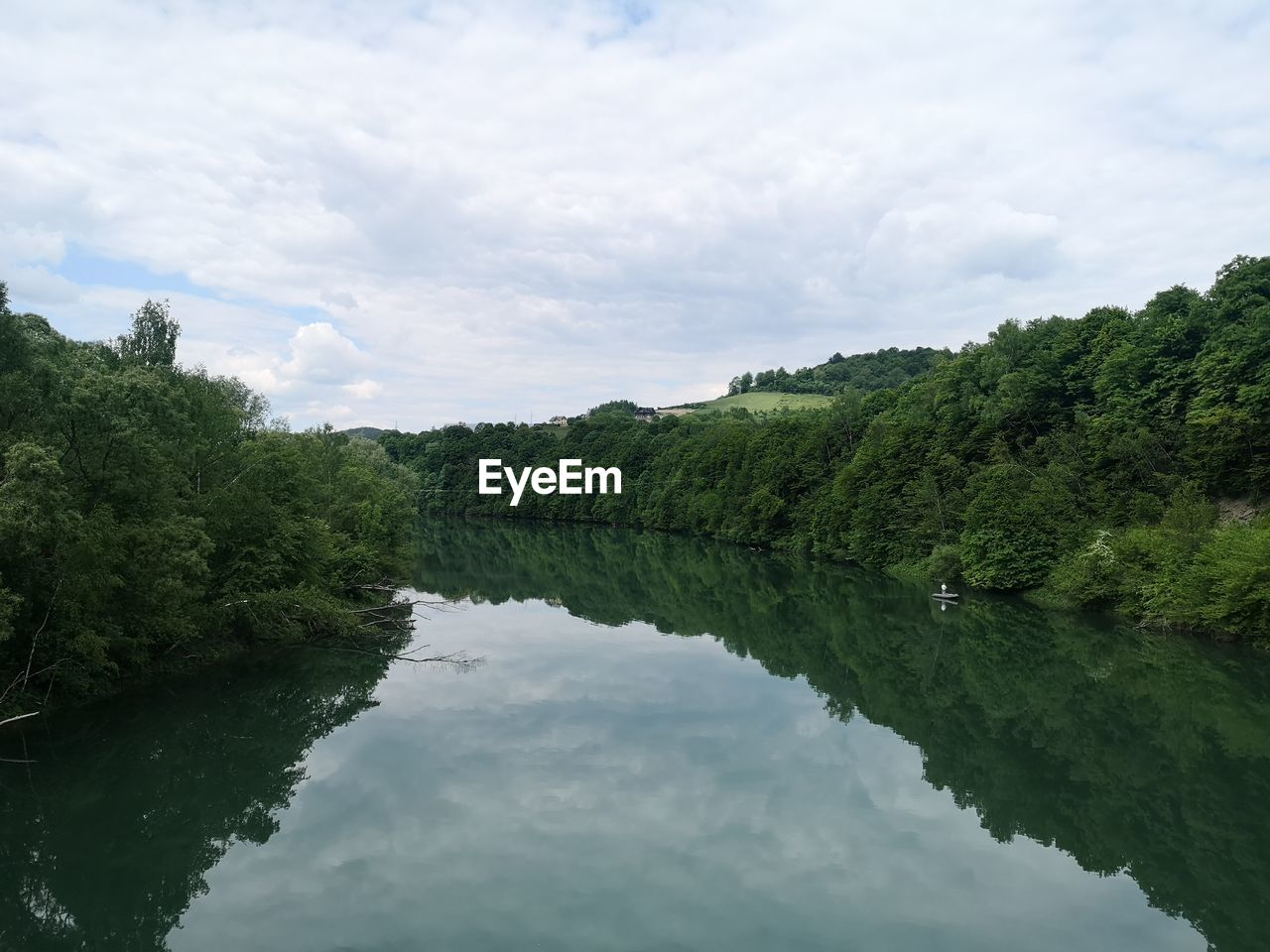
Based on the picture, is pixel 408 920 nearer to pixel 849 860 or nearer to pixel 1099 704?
pixel 849 860

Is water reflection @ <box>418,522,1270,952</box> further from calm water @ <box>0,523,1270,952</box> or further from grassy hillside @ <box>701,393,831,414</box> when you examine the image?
grassy hillside @ <box>701,393,831,414</box>

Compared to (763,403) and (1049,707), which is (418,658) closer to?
(1049,707)

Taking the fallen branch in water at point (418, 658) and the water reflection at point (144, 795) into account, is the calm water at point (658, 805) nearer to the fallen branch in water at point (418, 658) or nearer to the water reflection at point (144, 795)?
the water reflection at point (144, 795)

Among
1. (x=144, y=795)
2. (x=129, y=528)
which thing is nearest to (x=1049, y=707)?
(x=144, y=795)

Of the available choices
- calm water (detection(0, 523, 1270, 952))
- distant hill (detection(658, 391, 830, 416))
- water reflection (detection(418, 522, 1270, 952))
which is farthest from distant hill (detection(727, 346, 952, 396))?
calm water (detection(0, 523, 1270, 952))

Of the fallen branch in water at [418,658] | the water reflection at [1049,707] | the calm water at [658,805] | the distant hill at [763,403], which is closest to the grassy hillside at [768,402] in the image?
the distant hill at [763,403]

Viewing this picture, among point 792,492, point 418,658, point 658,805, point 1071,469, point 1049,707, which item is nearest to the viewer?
point 658,805
